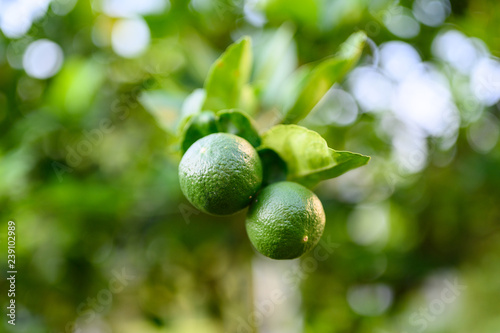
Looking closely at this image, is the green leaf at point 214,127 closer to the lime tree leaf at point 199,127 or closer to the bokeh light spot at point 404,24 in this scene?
the lime tree leaf at point 199,127

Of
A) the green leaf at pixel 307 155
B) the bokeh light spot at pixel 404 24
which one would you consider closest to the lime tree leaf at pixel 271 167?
the green leaf at pixel 307 155

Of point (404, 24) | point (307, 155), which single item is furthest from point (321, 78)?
point (404, 24)

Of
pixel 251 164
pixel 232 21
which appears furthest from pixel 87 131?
pixel 251 164

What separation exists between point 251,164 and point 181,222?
88 cm

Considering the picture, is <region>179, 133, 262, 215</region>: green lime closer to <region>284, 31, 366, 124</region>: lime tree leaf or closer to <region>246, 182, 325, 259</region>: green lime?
<region>246, 182, 325, 259</region>: green lime

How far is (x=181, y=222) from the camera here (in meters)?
1.39

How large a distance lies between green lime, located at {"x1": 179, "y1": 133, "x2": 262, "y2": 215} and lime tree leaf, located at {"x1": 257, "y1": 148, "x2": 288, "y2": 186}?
49mm

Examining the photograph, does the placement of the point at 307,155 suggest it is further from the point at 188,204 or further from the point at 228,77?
the point at 188,204

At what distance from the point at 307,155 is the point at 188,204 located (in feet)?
2.60

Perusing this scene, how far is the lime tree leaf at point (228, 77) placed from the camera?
67cm

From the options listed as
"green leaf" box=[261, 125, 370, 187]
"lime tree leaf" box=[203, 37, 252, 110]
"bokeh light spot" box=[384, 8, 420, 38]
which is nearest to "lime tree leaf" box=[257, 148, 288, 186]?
"green leaf" box=[261, 125, 370, 187]

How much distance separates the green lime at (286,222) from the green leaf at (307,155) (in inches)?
1.7

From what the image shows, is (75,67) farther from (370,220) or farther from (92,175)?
(370,220)

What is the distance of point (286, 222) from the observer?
53 cm
